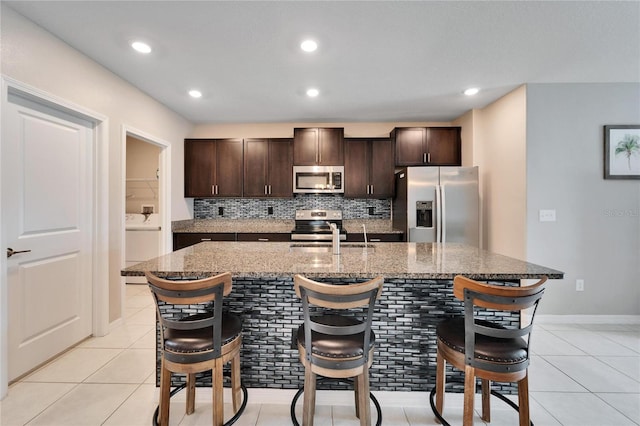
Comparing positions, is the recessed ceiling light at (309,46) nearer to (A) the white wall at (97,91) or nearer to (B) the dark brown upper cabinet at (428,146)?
(A) the white wall at (97,91)

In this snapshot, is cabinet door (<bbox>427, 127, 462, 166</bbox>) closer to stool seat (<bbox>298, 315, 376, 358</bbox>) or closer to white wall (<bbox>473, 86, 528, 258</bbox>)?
white wall (<bbox>473, 86, 528, 258</bbox>)

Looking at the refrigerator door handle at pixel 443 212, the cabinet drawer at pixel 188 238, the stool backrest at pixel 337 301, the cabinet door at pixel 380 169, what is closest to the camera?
the stool backrest at pixel 337 301

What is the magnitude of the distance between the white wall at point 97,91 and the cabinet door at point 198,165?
27 centimetres

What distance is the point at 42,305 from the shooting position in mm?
2232

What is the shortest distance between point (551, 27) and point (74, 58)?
3693mm

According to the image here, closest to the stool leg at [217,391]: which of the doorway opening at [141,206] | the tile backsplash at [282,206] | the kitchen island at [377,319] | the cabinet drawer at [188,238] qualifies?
the kitchen island at [377,319]

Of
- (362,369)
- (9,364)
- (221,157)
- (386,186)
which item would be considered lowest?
(9,364)

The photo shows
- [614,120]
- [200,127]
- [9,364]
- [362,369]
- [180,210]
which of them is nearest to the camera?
[362,369]

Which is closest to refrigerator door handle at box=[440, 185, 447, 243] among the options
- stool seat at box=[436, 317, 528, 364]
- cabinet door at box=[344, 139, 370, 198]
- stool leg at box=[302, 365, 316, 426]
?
cabinet door at box=[344, 139, 370, 198]

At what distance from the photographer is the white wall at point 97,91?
195 cm

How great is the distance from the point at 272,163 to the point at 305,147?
56 cm

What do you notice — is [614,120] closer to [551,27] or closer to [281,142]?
[551,27]

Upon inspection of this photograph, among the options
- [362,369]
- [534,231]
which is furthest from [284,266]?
[534,231]

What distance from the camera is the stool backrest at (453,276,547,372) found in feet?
4.31
